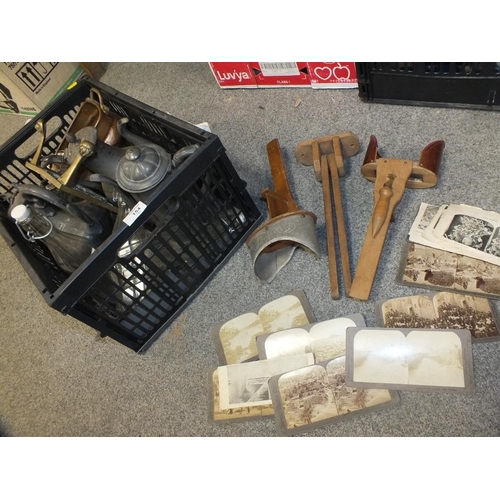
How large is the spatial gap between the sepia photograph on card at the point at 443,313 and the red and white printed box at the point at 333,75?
62 cm

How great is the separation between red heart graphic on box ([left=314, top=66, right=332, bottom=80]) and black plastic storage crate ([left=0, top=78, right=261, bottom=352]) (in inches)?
17.0

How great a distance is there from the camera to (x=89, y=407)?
1074mm

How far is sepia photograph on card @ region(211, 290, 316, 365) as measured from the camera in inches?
40.3

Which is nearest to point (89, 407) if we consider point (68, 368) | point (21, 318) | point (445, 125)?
point (68, 368)

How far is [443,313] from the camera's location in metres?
0.95

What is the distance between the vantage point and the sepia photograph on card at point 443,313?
92 centimetres

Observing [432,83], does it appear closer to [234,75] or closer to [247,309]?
[234,75]

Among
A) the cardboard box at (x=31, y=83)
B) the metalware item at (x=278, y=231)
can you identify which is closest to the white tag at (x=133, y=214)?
the metalware item at (x=278, y=231)

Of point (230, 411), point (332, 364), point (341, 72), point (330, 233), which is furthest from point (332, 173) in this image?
point (230, 411)

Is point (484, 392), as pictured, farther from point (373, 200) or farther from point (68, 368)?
point (68, 368)

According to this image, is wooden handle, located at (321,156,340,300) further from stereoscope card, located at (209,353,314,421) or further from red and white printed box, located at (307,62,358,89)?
red and white printed box, located at (307,62,358,89)

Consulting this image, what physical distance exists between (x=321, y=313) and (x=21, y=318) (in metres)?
0.79

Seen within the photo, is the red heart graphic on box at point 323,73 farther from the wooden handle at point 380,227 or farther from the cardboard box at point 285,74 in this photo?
the wooden handle at point 380,227

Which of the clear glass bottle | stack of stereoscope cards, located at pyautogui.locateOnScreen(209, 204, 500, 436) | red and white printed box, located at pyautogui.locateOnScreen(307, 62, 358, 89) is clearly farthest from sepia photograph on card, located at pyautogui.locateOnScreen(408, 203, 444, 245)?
the clear glass bottle
